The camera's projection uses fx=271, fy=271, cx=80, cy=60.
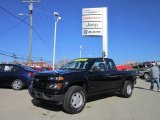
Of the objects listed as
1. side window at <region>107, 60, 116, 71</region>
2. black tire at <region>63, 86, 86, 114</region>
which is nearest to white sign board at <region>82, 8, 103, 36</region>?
side window at <region>107, 60, 116, 71</region>

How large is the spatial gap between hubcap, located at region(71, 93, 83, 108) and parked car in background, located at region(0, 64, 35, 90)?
6218mm

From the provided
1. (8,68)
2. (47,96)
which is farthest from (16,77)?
(47,96)

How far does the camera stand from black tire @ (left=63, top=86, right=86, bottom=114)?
8306mm

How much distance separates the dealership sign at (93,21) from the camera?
25359 millimetres

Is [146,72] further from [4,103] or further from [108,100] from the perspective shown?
[4,103]

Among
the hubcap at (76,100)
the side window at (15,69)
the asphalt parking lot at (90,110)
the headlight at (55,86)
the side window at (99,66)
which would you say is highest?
the side window at (99,66)

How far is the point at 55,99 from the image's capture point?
8.17 m

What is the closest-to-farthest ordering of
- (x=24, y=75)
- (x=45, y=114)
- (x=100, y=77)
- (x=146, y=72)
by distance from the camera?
(x=45, y=114)
(x=100, y=77)
(x=24, y=75)
(x=146, y=72)

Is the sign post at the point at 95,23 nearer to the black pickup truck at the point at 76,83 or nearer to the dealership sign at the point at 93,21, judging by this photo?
the dealership sign at the point at 93,21

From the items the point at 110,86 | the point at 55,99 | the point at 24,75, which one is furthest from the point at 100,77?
the point at 24,75

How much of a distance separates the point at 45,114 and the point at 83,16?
1895 centimetres

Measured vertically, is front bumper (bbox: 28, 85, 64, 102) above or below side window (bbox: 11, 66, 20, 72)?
below

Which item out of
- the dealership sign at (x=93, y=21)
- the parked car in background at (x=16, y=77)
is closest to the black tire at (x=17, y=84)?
the parked car in background at (x=16, y=77)

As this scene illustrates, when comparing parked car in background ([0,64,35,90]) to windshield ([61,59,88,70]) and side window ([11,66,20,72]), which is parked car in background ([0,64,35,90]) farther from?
windshield ([61,59,88,70])
